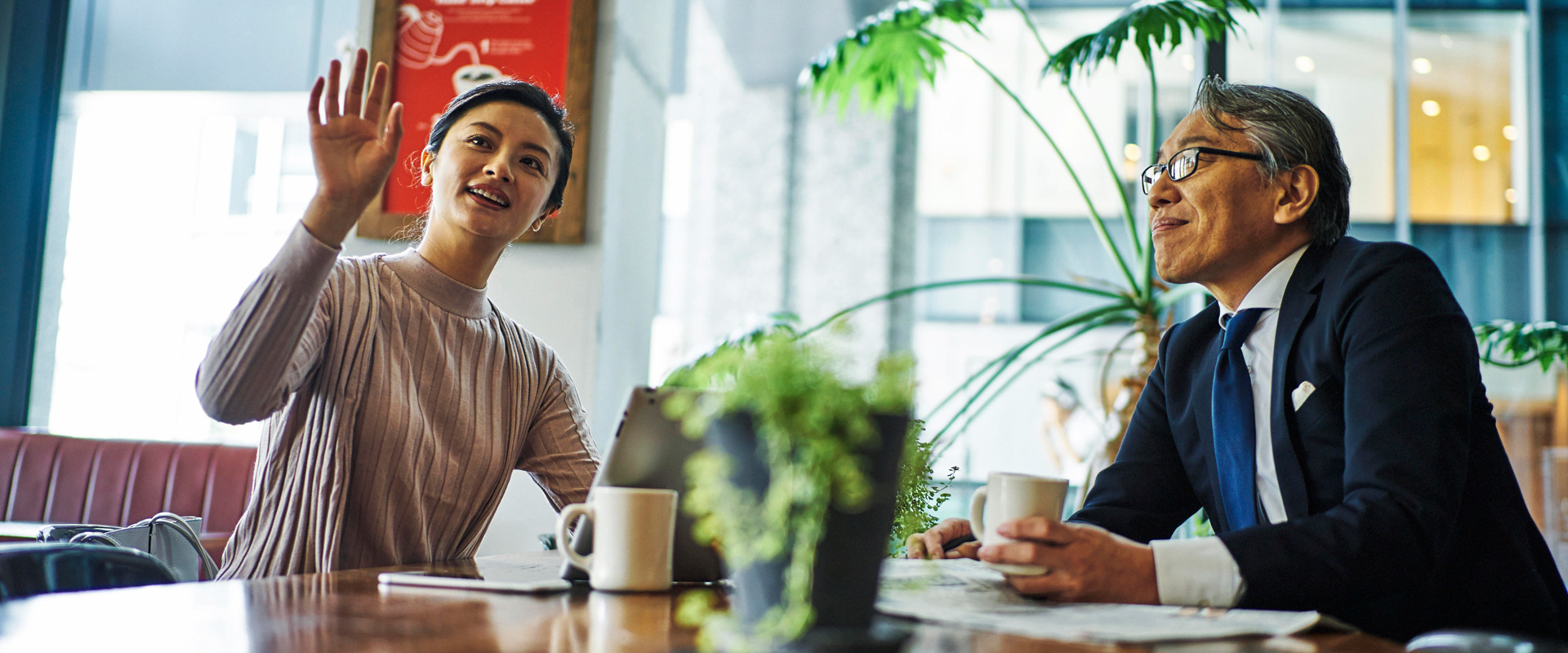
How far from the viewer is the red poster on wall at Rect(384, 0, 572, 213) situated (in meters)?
2.86

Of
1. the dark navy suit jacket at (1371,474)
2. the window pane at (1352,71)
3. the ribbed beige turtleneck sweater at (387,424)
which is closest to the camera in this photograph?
the dark navy suit jacket at (1371,474)

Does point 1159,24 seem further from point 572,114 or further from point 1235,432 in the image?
point 572,114

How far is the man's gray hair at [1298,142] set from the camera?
1.48m

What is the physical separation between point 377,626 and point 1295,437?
1.08 meters

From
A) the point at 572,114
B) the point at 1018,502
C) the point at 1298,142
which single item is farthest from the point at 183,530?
the point at 1298,142

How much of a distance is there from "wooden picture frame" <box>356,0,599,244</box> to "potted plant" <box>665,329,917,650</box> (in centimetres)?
223

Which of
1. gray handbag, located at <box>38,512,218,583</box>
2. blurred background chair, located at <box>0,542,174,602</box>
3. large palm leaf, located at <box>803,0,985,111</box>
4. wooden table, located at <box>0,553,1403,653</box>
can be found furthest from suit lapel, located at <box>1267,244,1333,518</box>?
large palm leaf, located at <box>803,0,985,111</box>

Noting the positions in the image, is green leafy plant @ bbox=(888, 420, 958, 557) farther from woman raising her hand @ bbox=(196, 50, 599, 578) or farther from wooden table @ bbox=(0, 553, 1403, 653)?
woman raising her hand @ bbox=(196, 50, 599, 578)

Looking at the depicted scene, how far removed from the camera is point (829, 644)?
1.75ft

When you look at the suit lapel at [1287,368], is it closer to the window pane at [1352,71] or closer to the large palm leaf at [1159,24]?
the large palm leaf at [1159,24]

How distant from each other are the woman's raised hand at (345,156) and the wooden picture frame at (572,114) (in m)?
1.58

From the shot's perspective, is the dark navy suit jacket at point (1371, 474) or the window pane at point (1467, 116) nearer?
the dark navy suit jacket at point (1371, 474)

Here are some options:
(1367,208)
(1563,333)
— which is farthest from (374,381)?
(1367,208)

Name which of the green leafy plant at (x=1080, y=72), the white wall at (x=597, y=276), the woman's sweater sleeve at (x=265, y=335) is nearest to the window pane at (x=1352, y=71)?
the green leafy plant at (x=1080, y=72)
